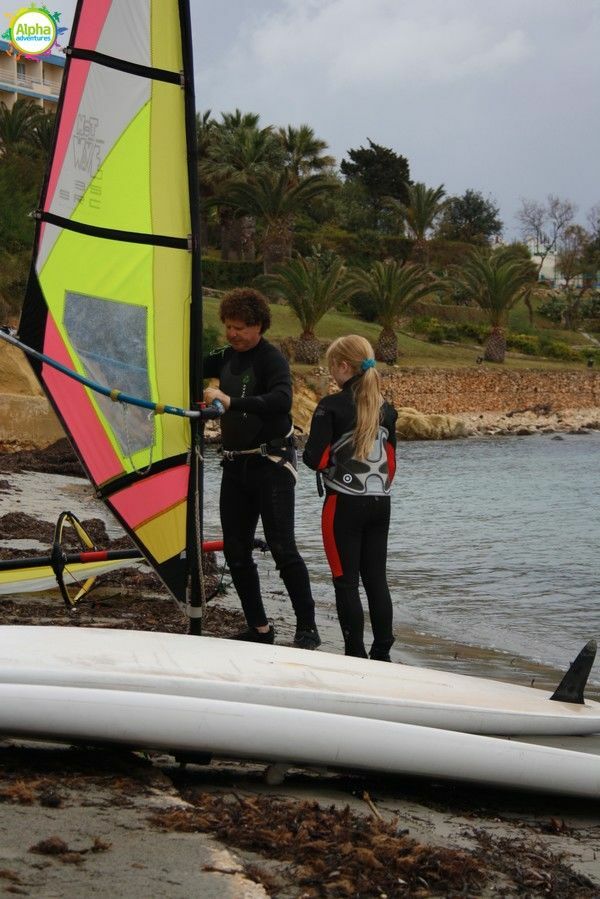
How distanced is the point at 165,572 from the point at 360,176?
61.5m

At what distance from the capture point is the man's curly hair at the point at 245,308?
193 inches

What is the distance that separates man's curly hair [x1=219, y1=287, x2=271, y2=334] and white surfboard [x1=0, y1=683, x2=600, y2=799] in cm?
198

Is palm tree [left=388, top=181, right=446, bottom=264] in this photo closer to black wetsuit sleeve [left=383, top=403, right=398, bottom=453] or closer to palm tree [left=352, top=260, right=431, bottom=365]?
palm tree [left=352, top=260, right=431, bottom=365]

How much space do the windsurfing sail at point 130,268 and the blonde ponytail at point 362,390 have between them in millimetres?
667

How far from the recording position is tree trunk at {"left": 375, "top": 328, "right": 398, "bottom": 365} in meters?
41.4

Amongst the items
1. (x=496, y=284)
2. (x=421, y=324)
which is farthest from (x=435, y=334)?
(x=496, y=284)

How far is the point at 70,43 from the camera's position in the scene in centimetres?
469

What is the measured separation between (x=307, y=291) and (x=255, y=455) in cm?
3226

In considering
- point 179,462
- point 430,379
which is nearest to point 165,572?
point 179,462

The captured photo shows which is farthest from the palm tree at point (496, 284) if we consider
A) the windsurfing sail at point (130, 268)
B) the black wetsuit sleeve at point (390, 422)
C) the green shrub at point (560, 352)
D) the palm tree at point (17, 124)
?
the windsurfing sail at point (130, 268)

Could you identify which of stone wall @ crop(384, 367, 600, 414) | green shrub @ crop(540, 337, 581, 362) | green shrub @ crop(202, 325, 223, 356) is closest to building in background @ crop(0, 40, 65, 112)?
green shrub @ crop(540, 337, 581, 362)

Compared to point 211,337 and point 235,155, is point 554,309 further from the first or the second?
point 211,337

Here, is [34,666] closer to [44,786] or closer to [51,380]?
[44,786]

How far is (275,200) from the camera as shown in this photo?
40781 millimetres
